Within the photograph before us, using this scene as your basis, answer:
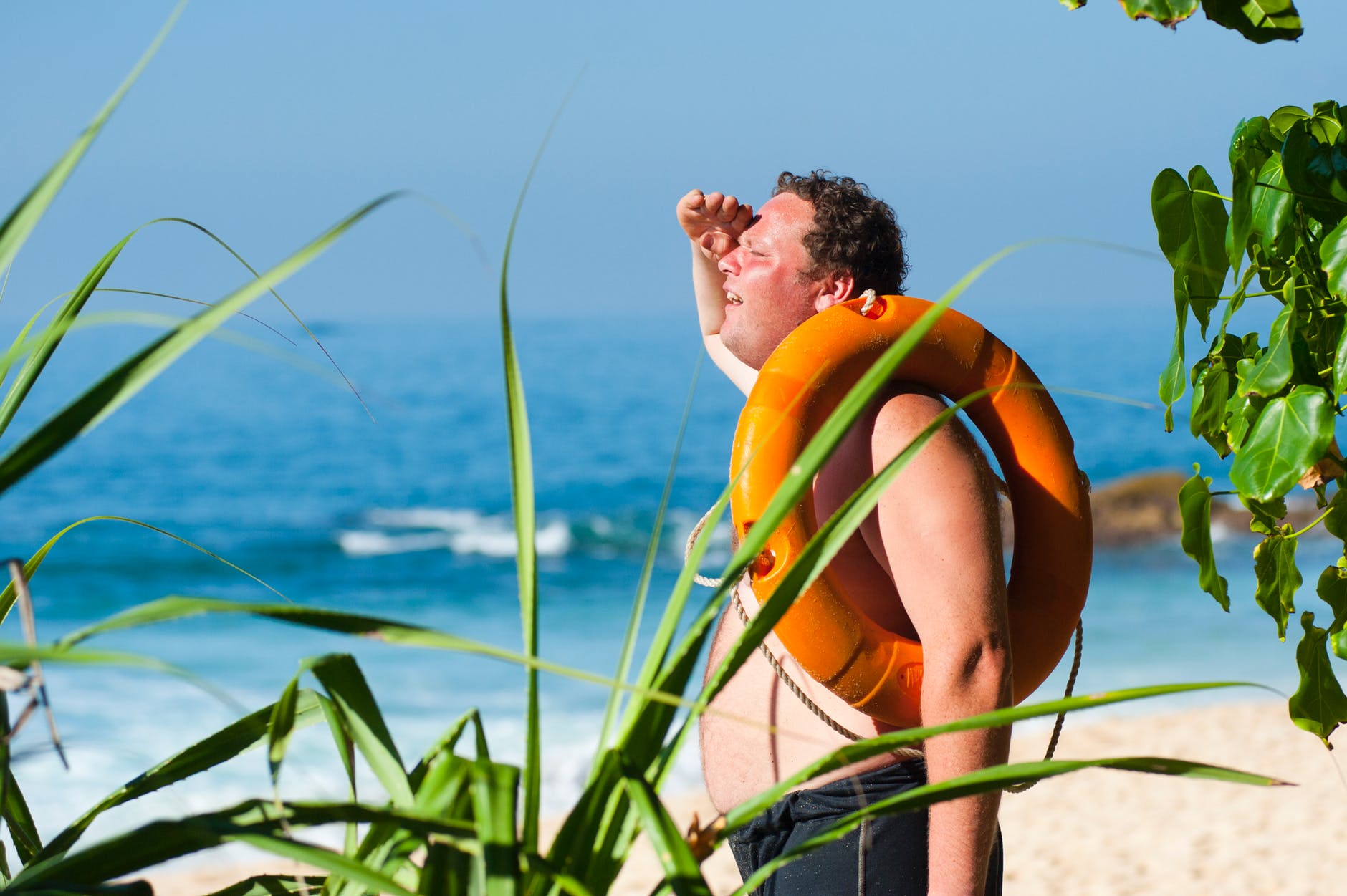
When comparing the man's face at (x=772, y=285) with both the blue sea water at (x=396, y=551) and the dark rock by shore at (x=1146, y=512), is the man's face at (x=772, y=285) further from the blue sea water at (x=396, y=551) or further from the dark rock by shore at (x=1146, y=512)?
the dark rock by shore at (x=1146, y=512)

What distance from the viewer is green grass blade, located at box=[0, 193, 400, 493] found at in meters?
0.77

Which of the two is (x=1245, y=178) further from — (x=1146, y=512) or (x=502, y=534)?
(x=502, y=534)

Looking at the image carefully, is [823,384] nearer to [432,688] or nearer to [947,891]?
[947,891]

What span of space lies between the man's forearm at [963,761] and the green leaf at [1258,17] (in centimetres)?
70

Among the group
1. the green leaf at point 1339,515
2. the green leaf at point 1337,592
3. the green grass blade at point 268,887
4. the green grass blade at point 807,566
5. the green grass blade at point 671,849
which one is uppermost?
the green leaf at point 1339,515

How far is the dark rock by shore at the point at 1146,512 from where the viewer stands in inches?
611

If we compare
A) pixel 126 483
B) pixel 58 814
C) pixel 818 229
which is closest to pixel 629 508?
pixel 126 483

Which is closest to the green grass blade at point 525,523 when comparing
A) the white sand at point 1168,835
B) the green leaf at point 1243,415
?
the green leaf at point 1243,415

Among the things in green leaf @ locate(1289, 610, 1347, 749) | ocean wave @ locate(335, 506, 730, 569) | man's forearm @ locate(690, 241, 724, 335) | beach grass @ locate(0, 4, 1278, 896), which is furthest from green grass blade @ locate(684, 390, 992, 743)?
ocean wave @ locate(335, 506, 730, 569)

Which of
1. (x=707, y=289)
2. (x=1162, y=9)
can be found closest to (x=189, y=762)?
(x=1162, y=9)

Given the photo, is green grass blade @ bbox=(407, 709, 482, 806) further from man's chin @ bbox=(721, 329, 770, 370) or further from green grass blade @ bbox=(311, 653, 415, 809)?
man's chin @ bbox=(721, 329, 770, 370)

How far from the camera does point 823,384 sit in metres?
1.54

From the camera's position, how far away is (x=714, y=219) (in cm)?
217

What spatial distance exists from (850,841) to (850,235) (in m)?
0.86
